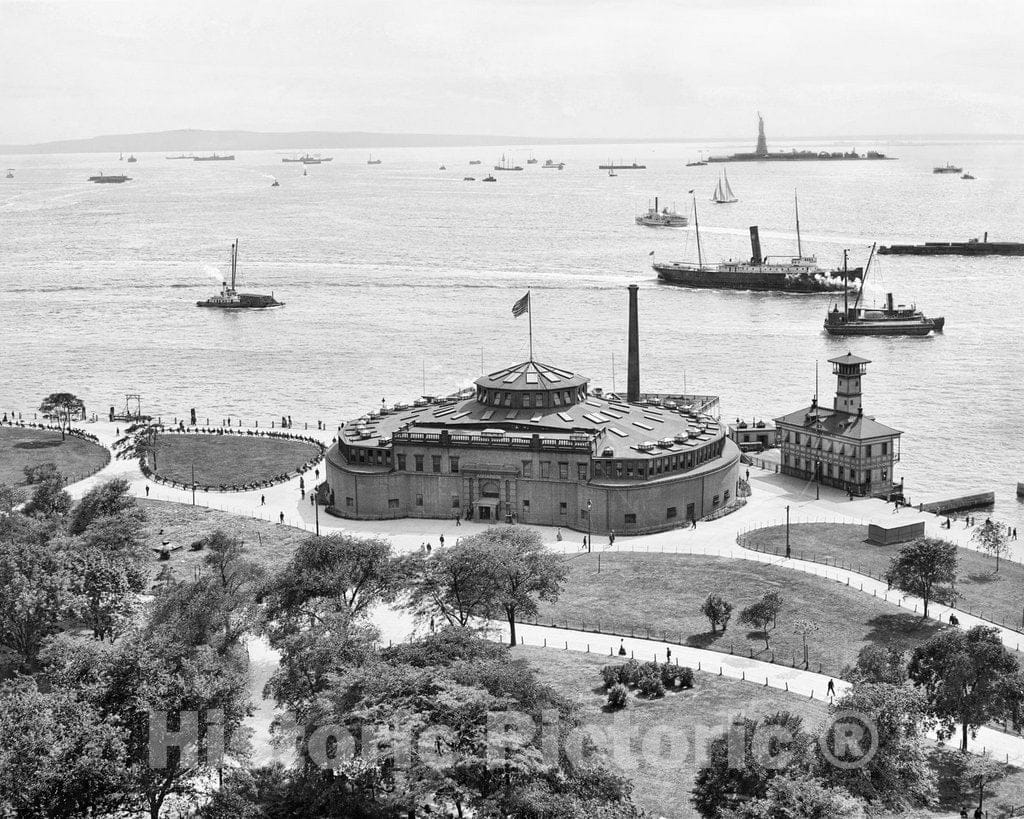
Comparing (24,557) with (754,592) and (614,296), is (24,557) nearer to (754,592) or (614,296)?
(754,592)

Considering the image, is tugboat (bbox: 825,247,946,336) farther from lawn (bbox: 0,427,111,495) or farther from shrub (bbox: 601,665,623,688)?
shrub (bbox: 601,665,623,688)

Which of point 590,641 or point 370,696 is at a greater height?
point 370,696

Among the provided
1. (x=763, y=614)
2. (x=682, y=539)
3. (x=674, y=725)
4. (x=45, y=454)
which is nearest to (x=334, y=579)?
(x=674, y=725)

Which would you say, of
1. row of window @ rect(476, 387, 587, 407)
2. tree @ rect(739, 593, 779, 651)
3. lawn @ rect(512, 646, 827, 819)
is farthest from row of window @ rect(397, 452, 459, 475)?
tree @ rect(739, 593, 779, 651)

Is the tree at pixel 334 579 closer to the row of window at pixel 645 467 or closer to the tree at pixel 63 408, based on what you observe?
the row of window at pixel 645 467

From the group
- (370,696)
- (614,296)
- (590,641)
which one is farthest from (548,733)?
(614,296)

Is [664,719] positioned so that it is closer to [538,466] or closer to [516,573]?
[516,573]
